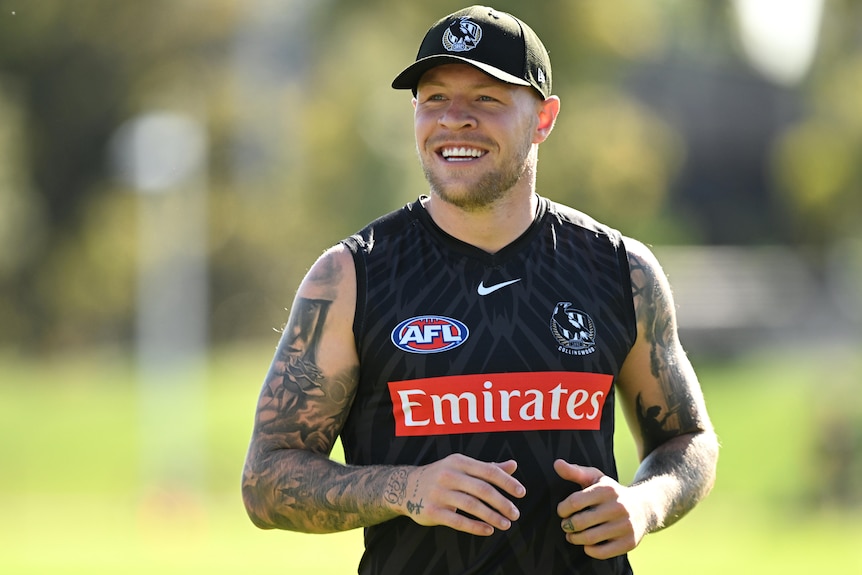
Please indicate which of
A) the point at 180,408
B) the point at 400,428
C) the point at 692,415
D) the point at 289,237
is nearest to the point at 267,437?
the point at 400,428

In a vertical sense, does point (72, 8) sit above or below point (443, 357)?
above

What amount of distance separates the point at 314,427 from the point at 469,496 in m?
0.68

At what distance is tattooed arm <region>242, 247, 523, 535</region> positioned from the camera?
13.1ft

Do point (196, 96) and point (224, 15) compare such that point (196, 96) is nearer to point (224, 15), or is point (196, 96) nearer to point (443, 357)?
point (224, 15)

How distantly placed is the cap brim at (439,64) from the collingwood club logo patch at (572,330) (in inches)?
27.4

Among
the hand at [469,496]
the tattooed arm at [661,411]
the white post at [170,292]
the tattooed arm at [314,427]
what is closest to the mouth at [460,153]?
the tattooed arm at [314,427]

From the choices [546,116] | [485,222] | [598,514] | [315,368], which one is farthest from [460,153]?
[598,514]

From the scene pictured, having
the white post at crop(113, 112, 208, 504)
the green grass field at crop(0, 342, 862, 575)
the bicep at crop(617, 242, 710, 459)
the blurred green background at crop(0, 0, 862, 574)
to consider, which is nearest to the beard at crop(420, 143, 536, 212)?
the bicep at crop(617, 242, 710, 459)

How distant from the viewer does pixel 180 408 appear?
29031 millimetres

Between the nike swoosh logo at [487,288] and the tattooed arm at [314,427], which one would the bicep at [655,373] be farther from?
the tattooed arm at [314,427]

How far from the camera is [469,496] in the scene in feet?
12.1

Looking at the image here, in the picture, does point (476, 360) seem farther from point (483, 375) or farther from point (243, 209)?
point (243, 209)

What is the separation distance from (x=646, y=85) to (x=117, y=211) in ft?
86.7

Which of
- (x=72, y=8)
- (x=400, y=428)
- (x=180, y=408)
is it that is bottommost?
(x=400, y=428)
